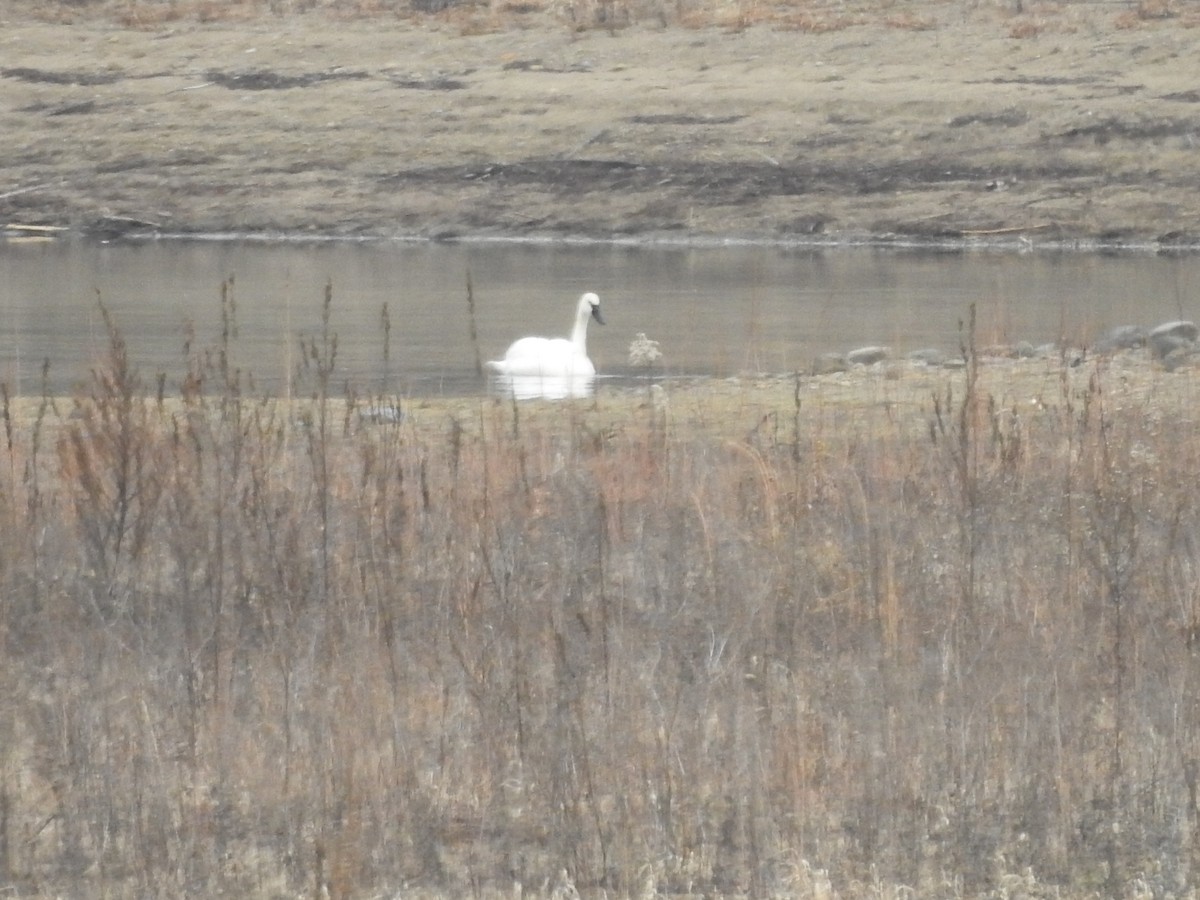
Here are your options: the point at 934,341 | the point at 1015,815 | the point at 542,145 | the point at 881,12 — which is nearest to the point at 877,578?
the point at 1015,815

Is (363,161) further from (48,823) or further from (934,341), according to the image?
(48,823)

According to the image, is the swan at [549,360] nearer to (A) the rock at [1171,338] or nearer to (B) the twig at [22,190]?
(A) the rock at [1171,338]

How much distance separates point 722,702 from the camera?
5.64 meters

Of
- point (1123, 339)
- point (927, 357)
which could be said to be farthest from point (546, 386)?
point (1123, 339)

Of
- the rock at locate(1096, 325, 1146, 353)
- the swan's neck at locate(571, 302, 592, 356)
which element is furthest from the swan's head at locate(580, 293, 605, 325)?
the rock at locate(1096, 325, 1146, 353)

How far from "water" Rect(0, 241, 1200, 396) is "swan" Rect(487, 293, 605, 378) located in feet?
0.85

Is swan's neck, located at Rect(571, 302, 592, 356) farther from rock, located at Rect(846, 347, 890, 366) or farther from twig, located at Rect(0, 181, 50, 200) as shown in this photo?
twig, located at Rect(0, 181, 50, 200)

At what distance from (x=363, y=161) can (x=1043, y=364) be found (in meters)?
20.7

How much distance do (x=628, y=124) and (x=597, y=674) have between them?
2813cm

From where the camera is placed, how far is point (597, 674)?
579cm

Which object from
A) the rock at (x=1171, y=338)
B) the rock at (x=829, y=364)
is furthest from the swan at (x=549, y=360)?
the rock at (x=1171, y=338)

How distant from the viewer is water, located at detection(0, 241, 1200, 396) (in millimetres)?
16766

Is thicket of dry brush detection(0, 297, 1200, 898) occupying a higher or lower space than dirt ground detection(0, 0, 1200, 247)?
lower

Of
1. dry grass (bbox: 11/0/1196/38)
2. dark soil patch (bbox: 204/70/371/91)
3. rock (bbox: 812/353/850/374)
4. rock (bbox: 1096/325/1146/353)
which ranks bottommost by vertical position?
rock (bbox: 812/353/850/374)
